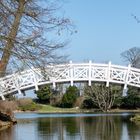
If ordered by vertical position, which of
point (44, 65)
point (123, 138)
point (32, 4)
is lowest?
point (123, 138)

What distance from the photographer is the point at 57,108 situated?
7969cm

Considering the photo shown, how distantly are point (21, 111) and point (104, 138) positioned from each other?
167 feet

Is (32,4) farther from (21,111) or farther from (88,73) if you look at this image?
(21,111)

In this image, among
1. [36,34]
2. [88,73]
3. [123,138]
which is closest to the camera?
[36,34]

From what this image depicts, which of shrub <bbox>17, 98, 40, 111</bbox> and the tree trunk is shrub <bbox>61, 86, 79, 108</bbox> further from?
the tree trunk

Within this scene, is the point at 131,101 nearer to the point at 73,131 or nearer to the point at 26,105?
the point at 26,105

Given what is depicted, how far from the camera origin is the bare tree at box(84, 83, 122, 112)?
2869 inches

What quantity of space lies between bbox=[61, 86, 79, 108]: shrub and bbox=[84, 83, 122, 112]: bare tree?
3.32m

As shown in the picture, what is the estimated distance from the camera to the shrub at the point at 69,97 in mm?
77875

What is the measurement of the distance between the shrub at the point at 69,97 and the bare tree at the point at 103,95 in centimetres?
332

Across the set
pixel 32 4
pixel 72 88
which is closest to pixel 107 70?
pixel 32 4

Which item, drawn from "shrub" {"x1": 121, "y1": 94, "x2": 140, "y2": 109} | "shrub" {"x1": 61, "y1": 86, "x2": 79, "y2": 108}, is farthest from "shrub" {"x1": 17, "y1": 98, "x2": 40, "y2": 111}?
"shrub" {"x1": 121, "y1": 94, "x2": 140, "y2": 109}

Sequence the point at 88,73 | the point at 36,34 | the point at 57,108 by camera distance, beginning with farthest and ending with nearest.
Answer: the point at 57,108, the point at 88,73, the point at 36,34

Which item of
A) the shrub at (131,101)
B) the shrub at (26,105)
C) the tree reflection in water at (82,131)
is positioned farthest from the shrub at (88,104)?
the tree reflection in water at (82,131)
